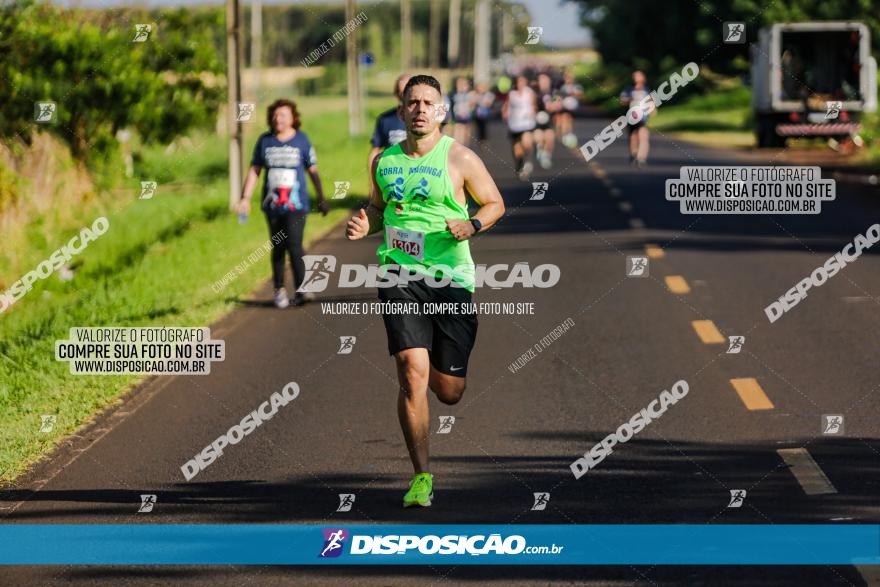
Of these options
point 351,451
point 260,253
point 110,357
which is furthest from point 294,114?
point 351,451

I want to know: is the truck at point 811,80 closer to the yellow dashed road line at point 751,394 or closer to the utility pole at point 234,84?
the utility pole at point 234,84

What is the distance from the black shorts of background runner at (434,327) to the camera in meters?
7.91

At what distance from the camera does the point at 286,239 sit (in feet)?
48.2

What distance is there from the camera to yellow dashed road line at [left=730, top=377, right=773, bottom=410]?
10.2 metres

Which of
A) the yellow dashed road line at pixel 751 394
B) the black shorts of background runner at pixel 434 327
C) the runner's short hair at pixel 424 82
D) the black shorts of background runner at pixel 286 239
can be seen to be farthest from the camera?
the black shorts of background runner at pixel 286 239

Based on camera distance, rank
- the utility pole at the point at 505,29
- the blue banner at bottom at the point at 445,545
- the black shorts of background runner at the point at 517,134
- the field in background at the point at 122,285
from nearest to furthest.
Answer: the blue banner at bottom at the point at 445,545, the field in background at the point at 122,285, the black shorts of background runner at the point at 517,134, the utility pole at the point at 505,29

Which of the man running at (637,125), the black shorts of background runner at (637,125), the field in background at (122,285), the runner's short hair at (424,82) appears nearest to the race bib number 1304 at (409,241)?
the runner's short hair at (424,82)

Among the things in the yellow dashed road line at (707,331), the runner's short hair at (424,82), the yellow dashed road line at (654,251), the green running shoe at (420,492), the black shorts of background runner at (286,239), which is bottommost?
the yellow dashed road line at (654,251)

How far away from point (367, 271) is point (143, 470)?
8953 mm

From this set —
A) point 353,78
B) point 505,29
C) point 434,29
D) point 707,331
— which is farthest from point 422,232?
point 505,29

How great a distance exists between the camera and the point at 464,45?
617 feet

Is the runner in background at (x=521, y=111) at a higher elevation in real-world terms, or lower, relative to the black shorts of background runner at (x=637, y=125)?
higher

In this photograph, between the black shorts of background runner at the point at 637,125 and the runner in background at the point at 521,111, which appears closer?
the runner in background at the point at 521,111

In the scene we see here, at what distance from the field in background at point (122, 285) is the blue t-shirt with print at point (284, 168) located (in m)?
1.14
